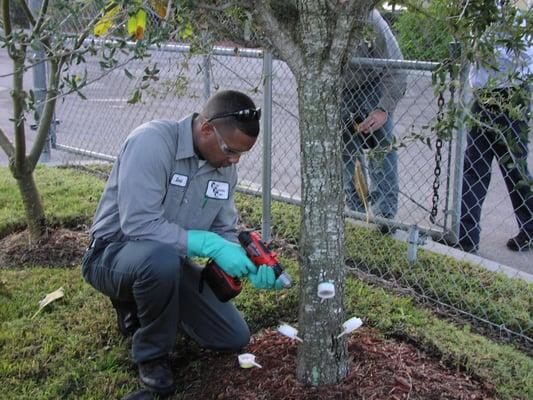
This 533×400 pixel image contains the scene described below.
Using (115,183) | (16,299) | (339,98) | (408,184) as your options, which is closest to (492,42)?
(339,98)

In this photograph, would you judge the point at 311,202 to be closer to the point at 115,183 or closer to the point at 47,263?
the point at 115,183

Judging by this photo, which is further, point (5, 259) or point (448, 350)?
point (5, 259)

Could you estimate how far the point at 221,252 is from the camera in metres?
2.77

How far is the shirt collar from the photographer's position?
2.86 m

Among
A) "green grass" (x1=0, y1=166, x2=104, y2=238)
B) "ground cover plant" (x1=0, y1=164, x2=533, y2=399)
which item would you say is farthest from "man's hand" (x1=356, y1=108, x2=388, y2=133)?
"green grass" (x1=0, y1=166, x2=104, y2=238)

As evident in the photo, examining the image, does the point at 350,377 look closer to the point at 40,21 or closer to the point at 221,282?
the point at 221,282

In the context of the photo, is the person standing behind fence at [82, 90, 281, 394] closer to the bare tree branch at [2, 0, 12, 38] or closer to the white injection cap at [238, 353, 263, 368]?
the white injection cap at [238, 353, 263, 368]

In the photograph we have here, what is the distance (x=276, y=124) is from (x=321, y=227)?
458 centimetres

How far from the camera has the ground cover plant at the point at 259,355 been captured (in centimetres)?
269

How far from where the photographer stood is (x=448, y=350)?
298 cm

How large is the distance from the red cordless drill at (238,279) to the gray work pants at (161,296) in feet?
0.39

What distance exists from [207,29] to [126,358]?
1540mm

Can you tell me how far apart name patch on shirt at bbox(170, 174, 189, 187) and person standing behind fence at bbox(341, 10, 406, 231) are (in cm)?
134

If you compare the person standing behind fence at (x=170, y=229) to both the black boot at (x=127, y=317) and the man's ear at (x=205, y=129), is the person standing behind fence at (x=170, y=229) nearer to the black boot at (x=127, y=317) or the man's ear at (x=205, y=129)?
the man's ear at (x=205, y=129)
